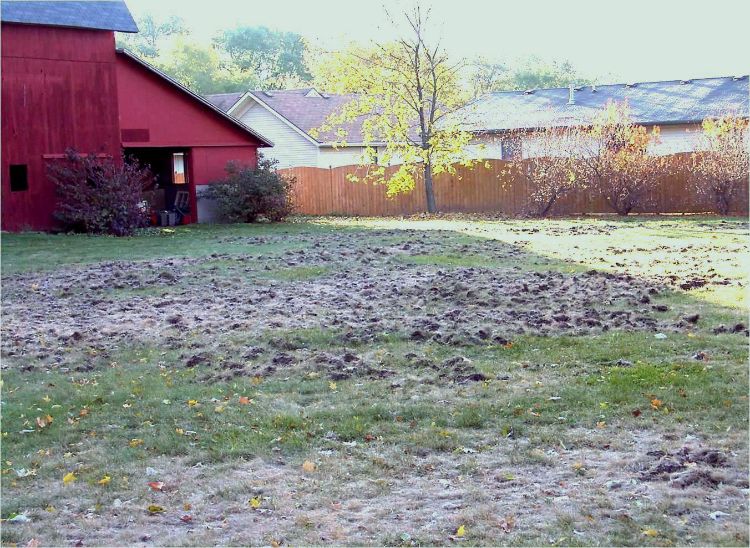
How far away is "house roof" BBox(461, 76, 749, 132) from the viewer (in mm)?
35188

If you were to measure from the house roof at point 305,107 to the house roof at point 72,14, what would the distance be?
14067 millimetres

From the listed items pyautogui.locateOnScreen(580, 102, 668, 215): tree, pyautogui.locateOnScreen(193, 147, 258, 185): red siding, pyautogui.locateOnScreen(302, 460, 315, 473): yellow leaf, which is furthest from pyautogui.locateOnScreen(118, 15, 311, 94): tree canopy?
pyautogui.locateOnScreen(302, 460, 315, 473): yellow leaf

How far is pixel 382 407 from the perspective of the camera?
260 inches

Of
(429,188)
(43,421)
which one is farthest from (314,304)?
(429,188)

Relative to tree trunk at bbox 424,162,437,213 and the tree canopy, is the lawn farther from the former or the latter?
the tree canopy

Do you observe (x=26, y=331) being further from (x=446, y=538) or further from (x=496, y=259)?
(x=496, y=259)

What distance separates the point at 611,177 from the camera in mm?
26797

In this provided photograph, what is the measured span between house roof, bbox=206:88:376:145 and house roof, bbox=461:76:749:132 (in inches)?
244

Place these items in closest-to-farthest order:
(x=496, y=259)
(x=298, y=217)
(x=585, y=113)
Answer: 1. (x=496, y=259)
2. (x=298, y=217)
3. (x=585, y=113)

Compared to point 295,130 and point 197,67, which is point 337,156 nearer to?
point 295,130

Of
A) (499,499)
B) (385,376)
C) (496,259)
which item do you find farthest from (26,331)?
(496,259)

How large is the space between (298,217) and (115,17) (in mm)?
9162

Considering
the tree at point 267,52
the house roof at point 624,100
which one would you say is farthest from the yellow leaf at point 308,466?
the tree at point 267,52

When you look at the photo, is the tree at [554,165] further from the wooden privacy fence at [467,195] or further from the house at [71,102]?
the house at [71,102]
